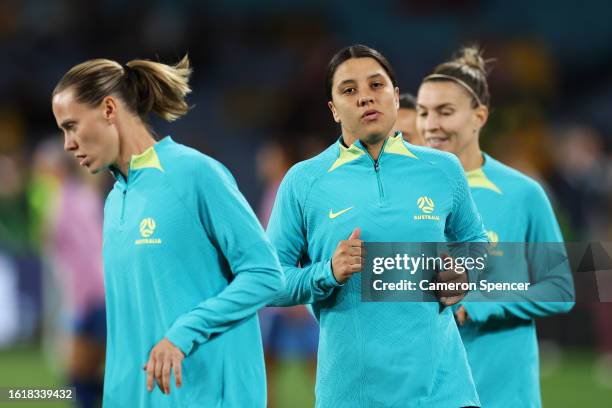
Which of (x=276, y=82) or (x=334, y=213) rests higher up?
(x=276, y=82)

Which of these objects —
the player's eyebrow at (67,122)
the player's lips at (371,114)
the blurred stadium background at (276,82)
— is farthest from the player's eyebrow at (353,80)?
the blurred stadium background at (276,82)

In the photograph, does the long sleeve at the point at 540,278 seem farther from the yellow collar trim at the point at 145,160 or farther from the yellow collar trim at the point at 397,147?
the yellow collar trim at the point at 145,160

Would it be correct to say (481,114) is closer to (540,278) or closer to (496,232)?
(496,232)

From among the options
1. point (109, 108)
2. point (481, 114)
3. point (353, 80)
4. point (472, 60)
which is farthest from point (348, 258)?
point (472, 60)

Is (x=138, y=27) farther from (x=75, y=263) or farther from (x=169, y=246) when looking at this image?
(x=169, y=246)

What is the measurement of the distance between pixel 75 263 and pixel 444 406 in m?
5.62

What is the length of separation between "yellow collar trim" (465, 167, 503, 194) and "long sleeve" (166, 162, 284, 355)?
1.47 meters

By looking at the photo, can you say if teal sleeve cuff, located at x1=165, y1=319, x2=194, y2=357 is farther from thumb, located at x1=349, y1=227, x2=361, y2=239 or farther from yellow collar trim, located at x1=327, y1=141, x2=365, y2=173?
yellow collar trim, located at x1=327, y1=141, x2=365, y2=173

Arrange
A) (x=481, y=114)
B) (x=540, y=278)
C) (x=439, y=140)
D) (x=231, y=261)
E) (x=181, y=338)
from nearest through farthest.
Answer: (x=181, y=338), (x=231, y=261), (x=540, y=278), (x=439, y=140), (x=481, y=114)

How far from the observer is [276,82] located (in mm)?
15477

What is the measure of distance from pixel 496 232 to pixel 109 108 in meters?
1.81

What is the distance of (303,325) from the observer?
8312mm

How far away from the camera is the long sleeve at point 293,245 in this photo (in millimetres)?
3730

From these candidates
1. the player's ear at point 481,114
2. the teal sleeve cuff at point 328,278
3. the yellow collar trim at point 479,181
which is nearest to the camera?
the teal sleeve cuff at point 328,278
